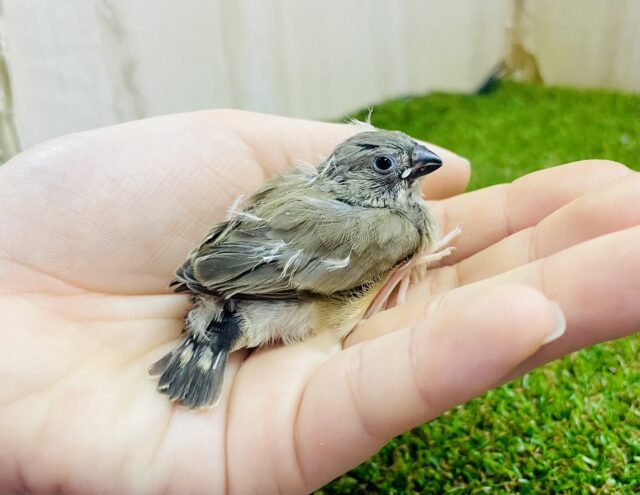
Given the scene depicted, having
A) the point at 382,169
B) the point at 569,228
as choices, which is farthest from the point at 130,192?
the point at 569,228

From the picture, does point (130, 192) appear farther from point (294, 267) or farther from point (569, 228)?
point (569, 228)

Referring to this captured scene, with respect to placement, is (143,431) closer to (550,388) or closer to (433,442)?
(433,442)

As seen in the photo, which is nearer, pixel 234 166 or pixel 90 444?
pixel 90 444

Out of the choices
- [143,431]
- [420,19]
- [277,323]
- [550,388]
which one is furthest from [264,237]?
[420,19]

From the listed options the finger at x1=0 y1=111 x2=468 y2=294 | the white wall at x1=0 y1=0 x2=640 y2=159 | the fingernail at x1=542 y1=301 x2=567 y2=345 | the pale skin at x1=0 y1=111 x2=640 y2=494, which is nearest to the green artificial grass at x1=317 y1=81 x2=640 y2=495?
the pale skin at x1=0 y1=111 x2=640 y2=494

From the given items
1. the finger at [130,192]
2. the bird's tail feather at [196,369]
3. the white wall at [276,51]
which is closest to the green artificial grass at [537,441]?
the bird's tail feather at [196,369]

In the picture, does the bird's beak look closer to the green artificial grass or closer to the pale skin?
the pale skin

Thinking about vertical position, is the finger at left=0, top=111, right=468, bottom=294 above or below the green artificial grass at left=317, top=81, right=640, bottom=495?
above
